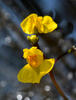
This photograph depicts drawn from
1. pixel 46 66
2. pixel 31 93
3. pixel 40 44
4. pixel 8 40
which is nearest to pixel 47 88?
pixel 31 93

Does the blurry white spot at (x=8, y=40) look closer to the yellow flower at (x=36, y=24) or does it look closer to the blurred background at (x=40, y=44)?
the blurred background at (x=40, y=44)

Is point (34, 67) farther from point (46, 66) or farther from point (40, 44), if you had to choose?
point (40, 44)

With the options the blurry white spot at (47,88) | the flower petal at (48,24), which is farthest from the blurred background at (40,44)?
the flower petal at (48,24)

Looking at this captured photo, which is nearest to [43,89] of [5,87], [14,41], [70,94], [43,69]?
[70,94]

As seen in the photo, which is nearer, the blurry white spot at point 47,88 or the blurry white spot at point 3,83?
the blurry white spot at point 47,88

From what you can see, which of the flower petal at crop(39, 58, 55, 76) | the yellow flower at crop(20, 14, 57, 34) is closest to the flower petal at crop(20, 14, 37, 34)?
the yellow flower at crop(20, 14, 57, 34)
